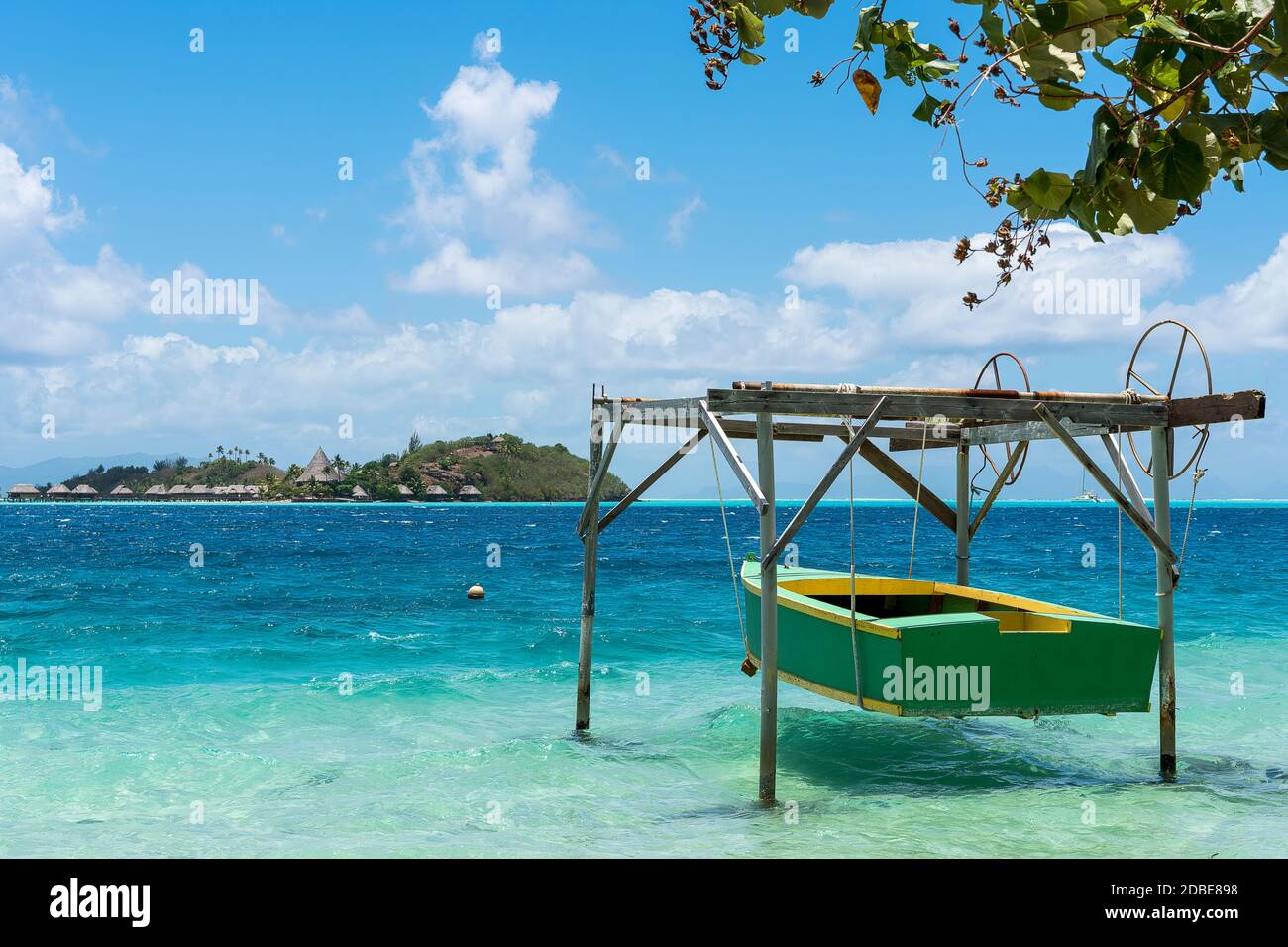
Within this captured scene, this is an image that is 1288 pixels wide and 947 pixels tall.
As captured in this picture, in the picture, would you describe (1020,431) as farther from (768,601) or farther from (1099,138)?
(1099,138)

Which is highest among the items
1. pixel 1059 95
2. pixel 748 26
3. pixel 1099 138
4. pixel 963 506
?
pixel 748 26

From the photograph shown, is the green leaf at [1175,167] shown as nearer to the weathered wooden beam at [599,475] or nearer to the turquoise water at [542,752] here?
the turquoise water at [542,752]

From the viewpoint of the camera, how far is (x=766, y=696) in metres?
8.12

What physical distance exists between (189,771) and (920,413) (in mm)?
7760

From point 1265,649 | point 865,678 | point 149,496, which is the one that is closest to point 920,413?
point 865,678

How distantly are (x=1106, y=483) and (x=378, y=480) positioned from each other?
173 m

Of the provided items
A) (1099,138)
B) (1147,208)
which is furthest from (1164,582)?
(1099,138)

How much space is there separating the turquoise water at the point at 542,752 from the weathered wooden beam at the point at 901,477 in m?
2.44

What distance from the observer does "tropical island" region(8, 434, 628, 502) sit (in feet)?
574

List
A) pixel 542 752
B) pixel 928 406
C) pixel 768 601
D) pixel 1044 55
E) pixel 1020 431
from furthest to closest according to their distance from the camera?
pixel 542 752
pixel 1020 431
pixel 928 406
pixel 768 601
pixel 1044 55

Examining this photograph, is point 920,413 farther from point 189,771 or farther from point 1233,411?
point 189,771

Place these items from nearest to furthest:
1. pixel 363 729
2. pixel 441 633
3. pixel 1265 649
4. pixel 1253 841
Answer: pixel 1253 841 → pixel 363 729 → pixel 1265 649 → pixel 441 633

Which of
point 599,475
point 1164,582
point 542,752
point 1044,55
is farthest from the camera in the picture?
point 542,752

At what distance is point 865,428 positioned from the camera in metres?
8.31
